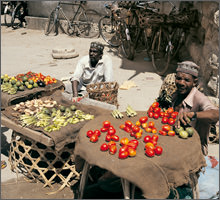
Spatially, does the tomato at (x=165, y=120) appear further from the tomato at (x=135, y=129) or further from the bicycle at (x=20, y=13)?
the bicycle at (x=20, y=13)

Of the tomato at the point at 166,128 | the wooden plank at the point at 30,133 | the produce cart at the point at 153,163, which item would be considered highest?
the tomato at the point at 166,128

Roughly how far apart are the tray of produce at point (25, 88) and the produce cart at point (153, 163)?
7.59 ft

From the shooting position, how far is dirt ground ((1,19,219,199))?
12.1 ft

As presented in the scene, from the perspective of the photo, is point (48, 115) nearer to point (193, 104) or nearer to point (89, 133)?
point (89, 133)

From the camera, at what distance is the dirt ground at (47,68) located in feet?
12.1

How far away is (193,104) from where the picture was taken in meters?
3.18

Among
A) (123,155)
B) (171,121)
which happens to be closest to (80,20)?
(171,121)

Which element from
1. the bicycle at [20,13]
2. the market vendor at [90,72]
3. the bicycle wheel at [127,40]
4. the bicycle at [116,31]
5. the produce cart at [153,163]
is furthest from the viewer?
the bicycle at [20,13]

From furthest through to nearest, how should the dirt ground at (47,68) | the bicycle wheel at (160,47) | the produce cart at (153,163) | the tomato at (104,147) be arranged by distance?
the bicycle wheel at (160,47) < the dirt ground at (47,68) < the tomato at (104,147) < the produce cart at (153,163)

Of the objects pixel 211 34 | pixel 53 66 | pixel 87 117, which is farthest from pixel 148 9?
pixel 87 117

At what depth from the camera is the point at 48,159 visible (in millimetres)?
3801

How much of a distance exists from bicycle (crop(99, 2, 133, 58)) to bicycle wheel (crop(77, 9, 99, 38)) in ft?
1.79

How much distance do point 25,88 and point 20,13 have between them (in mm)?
11440

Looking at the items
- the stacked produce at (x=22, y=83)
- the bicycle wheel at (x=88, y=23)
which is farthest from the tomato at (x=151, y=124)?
the bicycle wheel at (x=88, y=23)
